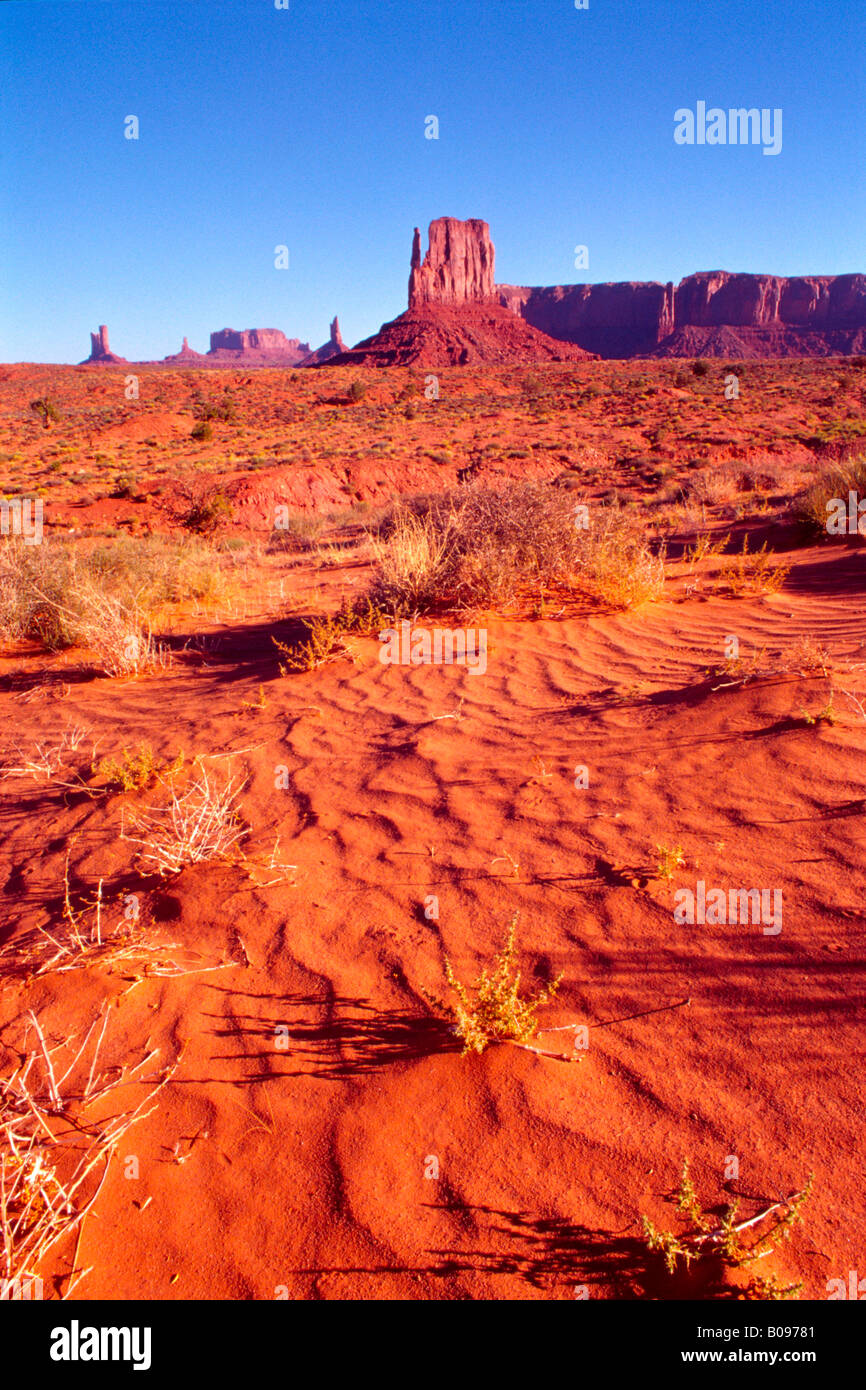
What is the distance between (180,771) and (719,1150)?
305 centimetres

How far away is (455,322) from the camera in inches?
2719

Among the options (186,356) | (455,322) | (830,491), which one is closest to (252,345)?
(186,356)

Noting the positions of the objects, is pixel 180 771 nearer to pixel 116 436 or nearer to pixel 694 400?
pixel 116 436

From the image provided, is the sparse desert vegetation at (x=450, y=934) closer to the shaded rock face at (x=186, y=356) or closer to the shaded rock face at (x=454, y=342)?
the shaded rock face at (x=454, y=342)

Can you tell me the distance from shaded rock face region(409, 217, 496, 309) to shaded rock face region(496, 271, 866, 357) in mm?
18387

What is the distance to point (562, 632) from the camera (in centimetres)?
548

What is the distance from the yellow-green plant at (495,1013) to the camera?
2.05m

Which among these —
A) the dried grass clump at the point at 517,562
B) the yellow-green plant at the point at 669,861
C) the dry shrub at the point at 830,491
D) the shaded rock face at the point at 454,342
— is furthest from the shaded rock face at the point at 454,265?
the yellow-green plant at the point at 669,861

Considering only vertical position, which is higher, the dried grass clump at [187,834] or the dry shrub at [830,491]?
the dry shrub at [830,491]

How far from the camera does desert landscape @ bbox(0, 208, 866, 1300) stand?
5.44ft

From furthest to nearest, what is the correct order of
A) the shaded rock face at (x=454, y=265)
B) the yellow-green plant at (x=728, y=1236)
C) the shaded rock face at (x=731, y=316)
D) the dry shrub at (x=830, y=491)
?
the shaded rock face at (x=731, y=316) → the shaded rock face at (x=454, y=265) → the dry shrub at (x=830, y=491) → the yellow-green plant at (x=728, y=1236)

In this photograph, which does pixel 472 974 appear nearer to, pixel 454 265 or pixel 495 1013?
pixel 495 1013

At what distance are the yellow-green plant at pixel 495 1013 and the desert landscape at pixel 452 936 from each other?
13 mm
